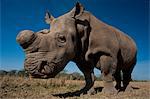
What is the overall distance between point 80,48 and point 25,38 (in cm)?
186

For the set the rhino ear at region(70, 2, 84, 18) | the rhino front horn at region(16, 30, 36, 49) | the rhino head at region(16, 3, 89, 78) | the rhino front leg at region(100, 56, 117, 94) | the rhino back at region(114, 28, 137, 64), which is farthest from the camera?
the rhino back at region(114, 28, 137, 64)

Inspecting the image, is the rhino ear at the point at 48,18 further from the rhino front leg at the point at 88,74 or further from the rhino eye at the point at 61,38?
the rhino front leg at the point at 88,74

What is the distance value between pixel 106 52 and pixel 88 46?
0.48 m

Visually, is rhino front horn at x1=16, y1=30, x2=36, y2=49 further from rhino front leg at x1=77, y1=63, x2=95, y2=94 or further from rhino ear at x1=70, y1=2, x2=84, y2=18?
rhino front leg at x1=77, y1=63, x2=95, y2=94

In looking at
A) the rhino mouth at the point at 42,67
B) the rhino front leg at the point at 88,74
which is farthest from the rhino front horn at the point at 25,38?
the rhino front leg at the point at 88,74

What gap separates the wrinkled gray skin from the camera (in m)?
6.87

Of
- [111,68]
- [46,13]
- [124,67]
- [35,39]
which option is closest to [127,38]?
[124,67]

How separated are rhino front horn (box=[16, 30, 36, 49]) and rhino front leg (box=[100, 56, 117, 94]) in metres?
2.11

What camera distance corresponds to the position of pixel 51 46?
707cm

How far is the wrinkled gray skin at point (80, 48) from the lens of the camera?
22.5ft

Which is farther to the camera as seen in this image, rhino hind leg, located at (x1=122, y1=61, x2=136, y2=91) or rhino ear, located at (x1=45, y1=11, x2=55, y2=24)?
rhino hind leg, located at (x1=122, y1=61, x2=136, y2=91)

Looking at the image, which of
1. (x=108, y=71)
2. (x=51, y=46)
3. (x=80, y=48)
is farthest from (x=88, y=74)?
(x=51, y=46)

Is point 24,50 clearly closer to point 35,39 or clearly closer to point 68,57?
point 35,39

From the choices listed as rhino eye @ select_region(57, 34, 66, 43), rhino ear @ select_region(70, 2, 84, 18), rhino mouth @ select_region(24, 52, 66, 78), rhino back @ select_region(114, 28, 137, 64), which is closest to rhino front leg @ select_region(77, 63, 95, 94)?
rhino back @ select_region(114, 28, 137, 64)
